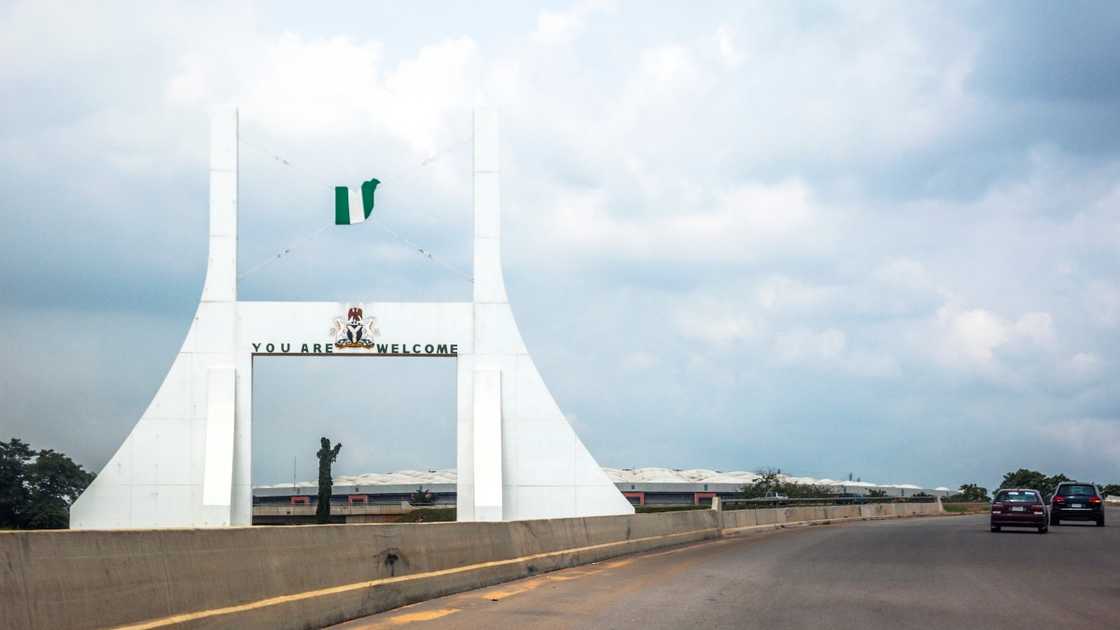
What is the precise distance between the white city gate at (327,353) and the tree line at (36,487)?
369cm

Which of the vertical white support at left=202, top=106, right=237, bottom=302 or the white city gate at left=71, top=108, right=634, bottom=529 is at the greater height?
the vertical white support at left=202, top=106, right=237, bottom=302

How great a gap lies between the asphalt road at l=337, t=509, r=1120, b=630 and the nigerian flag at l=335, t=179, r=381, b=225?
59.9ft

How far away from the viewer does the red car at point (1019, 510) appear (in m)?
37.7

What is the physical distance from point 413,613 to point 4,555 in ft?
20.9

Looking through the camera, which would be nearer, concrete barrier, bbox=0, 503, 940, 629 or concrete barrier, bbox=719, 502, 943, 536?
concrete barrier, bbox=0, 503, 940, 629

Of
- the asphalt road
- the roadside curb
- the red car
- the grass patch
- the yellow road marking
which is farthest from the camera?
the grass patch

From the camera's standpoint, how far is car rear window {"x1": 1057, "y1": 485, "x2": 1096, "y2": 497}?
46.4m

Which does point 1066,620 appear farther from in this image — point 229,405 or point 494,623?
point 229,405

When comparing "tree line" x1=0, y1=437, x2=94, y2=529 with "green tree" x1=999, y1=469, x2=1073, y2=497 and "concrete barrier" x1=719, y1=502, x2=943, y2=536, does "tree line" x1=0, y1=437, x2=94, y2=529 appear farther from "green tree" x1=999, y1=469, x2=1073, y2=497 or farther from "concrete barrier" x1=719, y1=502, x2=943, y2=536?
"green tree" x1=999, y1=469, x2=1073, y2=497

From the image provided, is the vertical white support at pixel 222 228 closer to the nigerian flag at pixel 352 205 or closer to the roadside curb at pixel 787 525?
the nigerian flag at pixel 352 205

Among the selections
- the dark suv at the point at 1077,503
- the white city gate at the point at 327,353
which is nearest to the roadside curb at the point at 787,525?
the white city gate at the point at 327,353

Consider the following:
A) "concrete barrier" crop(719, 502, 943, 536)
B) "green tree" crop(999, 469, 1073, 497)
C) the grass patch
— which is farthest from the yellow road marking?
"green tree" crop(999, 469, 1073, 497)

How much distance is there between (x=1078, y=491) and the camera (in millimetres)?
46500

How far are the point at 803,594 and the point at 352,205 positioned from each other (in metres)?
27.3
